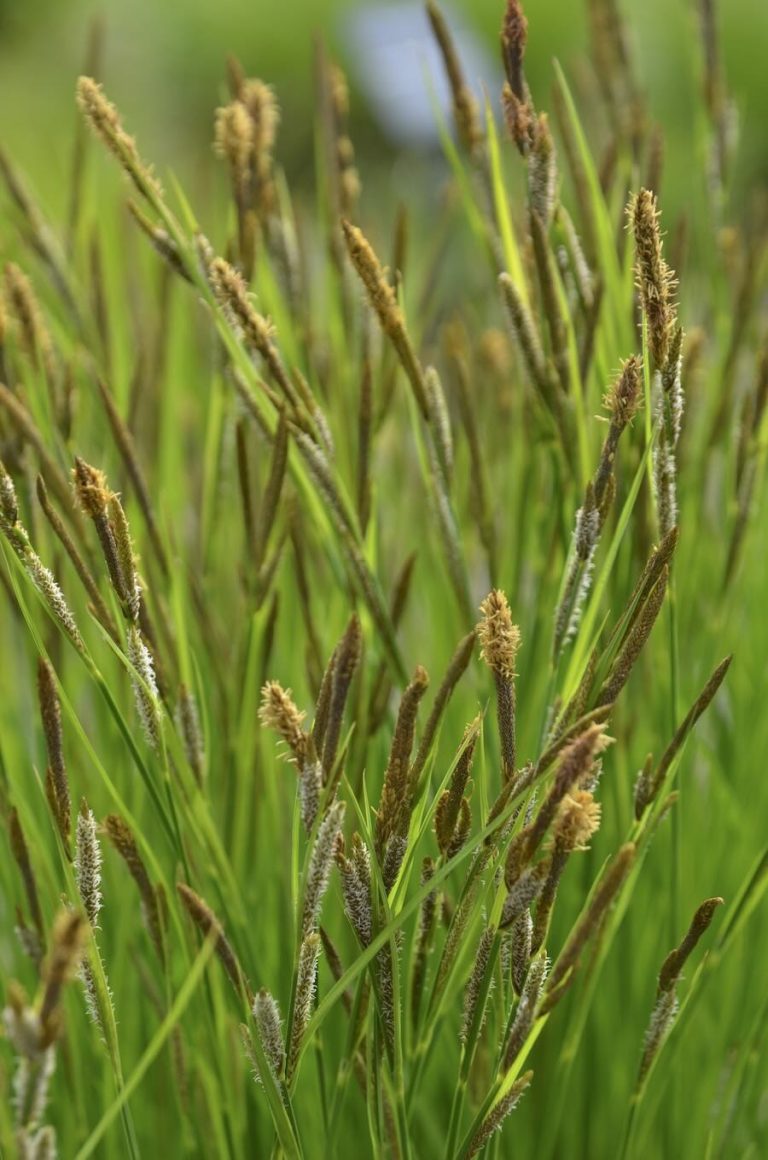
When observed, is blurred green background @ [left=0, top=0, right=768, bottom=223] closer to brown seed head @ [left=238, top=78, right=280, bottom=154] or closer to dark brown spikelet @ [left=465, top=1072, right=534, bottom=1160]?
brown seed head @ [left=238, top=78, right=280, bottom=154]

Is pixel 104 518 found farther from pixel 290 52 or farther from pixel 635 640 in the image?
pixel 290 52

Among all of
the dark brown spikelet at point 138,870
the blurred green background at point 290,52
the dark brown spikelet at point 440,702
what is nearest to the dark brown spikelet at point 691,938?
the dark brown spikelet at point 440,702

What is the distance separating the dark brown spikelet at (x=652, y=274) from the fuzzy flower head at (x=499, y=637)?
0.39ft

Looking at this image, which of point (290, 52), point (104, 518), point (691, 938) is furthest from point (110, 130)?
point (290, 52)

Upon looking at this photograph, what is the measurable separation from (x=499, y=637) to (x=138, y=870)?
0.22m

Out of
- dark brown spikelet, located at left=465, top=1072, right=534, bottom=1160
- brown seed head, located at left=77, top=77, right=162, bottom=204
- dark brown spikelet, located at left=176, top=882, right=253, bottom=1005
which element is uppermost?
brown seed head, located at left=77, top=77, right=162, bottom=204

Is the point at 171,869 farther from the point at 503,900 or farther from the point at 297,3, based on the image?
the point at 297,3

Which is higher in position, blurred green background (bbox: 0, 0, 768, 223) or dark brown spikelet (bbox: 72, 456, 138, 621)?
blurred green background (bbox: 0, 0, 768, 223)

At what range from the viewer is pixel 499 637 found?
0.48 m

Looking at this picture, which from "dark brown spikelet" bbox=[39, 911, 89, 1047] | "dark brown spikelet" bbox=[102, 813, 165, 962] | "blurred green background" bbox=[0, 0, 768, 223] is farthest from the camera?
"blurred green background" bbox=[0, 0, 768, 223]

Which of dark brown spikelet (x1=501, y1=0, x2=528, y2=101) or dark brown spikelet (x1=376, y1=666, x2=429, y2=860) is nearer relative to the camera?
dark brown spikelet (x1=376, y1=666, x2=429, y2=860)

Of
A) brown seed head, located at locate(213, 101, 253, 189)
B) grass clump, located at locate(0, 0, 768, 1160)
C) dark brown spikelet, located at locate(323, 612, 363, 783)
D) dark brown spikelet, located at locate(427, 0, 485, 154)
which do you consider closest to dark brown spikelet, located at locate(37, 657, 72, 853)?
grass clump, located at locate(0, 0, 768, 1160)

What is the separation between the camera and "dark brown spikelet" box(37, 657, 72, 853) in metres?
0.51

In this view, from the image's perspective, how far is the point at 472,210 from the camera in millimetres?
827
